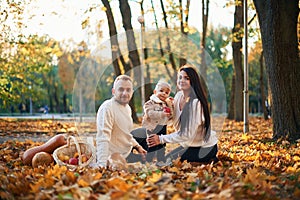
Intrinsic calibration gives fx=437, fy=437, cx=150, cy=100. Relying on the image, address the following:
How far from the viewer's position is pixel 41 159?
18.8ft

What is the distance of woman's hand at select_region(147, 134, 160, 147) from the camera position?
5535 mm

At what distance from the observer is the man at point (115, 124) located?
506 cm

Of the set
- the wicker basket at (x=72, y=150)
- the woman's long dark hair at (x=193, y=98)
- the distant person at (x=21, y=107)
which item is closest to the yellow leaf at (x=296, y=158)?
the woman's long dark hair at (x=193, y=98)

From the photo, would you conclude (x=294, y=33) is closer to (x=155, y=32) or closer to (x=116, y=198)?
(x=155, y=32)

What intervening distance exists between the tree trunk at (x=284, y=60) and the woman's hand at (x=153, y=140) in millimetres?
3430

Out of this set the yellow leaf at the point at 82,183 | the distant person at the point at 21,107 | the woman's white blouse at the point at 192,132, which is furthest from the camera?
the distant person at the point at 21,107

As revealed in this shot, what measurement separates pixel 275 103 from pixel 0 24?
7738 millimetres

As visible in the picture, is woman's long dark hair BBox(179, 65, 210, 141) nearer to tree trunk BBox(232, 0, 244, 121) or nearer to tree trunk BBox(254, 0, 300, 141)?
tree trunk BBox(254, 0, 300, 141)

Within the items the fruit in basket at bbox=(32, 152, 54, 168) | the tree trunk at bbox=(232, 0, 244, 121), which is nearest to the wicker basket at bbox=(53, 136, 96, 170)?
the fruit in basket at bbox=(32, 152, 54, 168)

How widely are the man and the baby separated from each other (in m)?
0.39

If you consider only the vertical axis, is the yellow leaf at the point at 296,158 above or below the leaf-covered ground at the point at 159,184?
below

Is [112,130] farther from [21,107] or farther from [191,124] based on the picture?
[21,107]

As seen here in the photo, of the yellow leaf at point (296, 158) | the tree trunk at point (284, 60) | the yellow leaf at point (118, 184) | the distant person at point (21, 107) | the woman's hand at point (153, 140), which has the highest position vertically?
the tree trunk at point (284, 60)

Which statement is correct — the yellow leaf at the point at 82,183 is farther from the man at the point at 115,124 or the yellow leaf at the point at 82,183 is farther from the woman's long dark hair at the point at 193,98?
the woman's long dark hair at the point at 193,98
